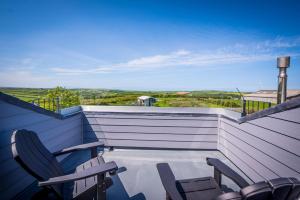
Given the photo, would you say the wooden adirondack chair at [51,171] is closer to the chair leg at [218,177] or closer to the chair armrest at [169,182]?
the chair armrest at [169,182]

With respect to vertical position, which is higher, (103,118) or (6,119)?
(6,119)

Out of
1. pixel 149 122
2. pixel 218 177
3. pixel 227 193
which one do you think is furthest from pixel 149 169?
pixel 227 193

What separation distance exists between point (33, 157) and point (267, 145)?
261 centimetres

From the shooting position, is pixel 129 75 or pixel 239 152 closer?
pixel 239 152

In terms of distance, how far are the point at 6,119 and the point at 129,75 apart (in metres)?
15.7

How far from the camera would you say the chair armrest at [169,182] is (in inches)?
50.3

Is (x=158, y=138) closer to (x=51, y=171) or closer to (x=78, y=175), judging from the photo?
(x=51, y=171)

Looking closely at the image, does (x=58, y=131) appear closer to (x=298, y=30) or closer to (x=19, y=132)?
(x=19, y=132)


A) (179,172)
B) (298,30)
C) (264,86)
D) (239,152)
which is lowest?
(179,172)

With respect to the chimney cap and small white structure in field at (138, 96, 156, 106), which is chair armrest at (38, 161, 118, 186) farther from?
small white structure in field at (138, 96, 156, 106)

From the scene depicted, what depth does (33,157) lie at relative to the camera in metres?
1.69

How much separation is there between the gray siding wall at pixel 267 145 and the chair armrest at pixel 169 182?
1.28 metres

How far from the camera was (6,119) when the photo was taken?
2.09 metres

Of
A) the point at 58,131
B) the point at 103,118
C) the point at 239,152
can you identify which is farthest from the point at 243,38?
the point at 58,131
